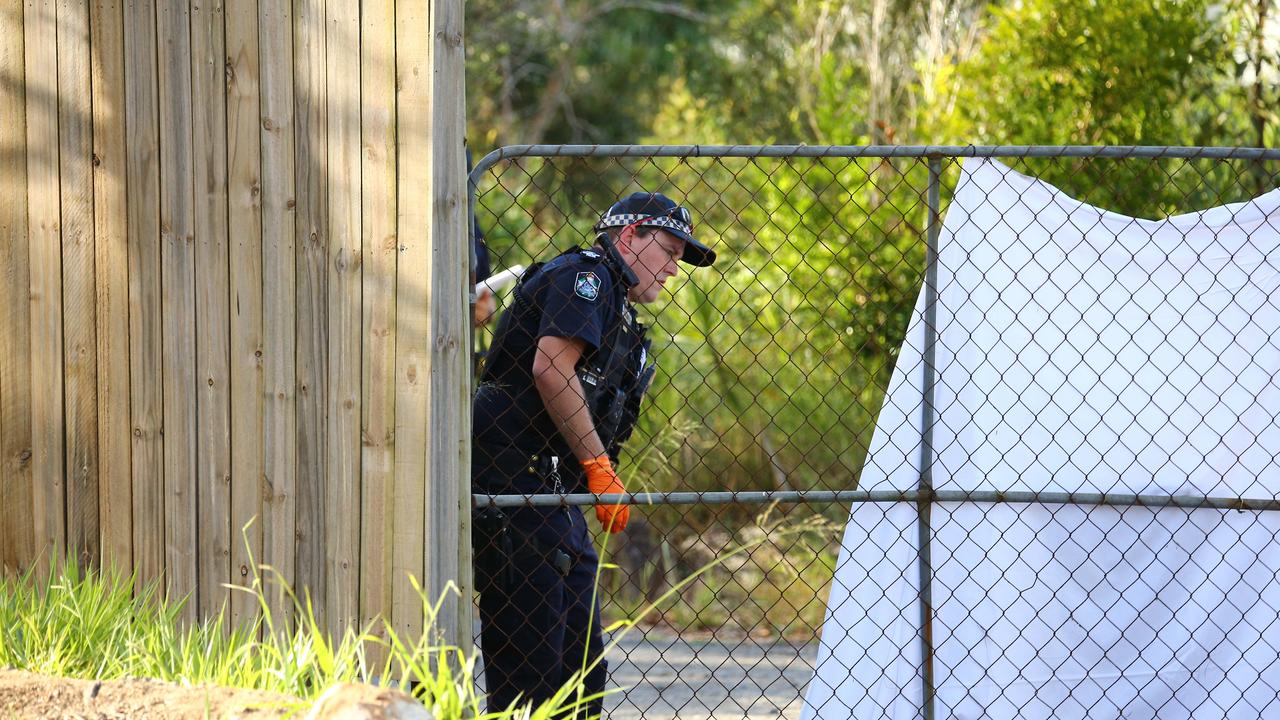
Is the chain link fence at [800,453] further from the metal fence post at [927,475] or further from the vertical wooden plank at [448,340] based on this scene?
the vertical wooden plank at [448,340]

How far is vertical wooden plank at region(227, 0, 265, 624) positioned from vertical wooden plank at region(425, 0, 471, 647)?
1.49 ft

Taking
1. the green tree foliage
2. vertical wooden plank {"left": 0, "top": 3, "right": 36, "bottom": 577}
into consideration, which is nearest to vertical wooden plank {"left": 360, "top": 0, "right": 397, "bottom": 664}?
vertical wooden plank {"left": 0, "top": 3, "right": 36, "bottom": 577}

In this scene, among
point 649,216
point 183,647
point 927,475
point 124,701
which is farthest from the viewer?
point 649,216

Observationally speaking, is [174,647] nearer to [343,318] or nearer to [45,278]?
[343,318]

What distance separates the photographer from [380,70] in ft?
10.2

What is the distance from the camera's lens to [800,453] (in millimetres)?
6406

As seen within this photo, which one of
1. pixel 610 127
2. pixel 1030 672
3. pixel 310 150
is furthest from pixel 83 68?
pixel 610 127

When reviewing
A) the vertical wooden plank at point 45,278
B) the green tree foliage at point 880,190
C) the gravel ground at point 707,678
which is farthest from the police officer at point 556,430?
the green tree foliage at point 880,190

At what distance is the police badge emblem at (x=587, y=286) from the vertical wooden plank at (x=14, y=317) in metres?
1.41

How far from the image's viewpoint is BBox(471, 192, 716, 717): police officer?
3.52 m

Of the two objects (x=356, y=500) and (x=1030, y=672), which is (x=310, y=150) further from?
(x=1030, y=672)

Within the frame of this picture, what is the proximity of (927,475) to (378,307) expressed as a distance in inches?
60.2

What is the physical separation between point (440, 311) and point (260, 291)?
0.47 m

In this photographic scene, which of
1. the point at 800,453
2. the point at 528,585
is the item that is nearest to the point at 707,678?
the point at 800,453
